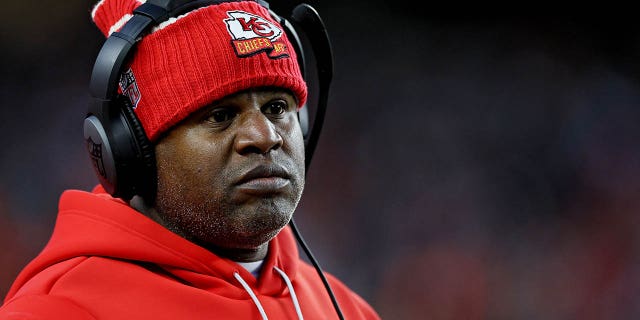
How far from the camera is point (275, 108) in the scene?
4.72 ft

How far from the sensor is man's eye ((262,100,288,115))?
4.66ft

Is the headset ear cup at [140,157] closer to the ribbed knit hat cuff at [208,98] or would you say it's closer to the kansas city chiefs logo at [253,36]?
the ribbed knit hat cuff at [208,98]

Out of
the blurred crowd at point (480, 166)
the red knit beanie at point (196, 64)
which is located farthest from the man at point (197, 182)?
the blurred crowd at point (480, 166)

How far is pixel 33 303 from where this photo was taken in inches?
47.4

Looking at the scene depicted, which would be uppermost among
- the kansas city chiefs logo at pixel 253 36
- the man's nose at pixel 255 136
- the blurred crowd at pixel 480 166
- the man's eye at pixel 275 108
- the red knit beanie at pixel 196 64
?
the kansas city chiefs logo at pixel 253 36

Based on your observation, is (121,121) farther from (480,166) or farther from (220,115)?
(480,166)

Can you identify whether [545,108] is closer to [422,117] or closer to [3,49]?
[422,117]

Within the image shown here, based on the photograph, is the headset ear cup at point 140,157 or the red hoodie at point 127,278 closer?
the red hoodie at point 127,278

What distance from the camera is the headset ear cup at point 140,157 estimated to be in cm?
136

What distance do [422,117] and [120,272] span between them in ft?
7.35

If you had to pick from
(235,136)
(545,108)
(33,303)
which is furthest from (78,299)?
(545,108)

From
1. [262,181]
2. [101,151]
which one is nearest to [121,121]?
[101,151]

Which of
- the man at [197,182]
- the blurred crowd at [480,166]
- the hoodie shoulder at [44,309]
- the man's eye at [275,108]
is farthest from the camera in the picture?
the blurred crowd at [480,166]

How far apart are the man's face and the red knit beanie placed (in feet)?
0.11
